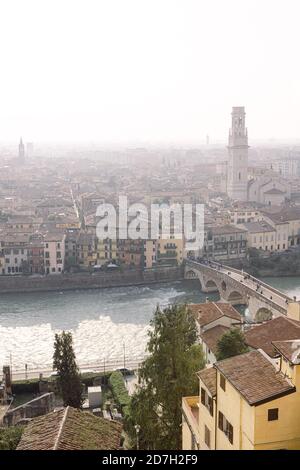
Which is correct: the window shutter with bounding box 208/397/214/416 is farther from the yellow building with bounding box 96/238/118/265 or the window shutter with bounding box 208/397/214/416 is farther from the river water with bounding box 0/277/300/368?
the yellow building with bounding box 96/238/118/265

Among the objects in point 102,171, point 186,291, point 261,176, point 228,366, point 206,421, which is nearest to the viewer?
point 228,366

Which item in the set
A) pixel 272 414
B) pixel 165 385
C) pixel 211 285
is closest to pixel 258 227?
pixel 211 285

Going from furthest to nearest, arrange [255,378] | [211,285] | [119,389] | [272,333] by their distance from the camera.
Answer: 1. [211,285]
2. [119,389]
3. [272,333]
4. [255,378]

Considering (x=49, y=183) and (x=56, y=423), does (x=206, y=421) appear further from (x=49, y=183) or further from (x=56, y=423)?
(x=49, y=183)

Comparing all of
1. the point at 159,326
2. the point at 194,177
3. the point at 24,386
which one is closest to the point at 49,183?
the point at 194,177

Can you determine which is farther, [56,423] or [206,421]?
[56,423]

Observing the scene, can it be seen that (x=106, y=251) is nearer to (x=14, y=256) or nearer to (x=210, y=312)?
(x=14, y=256)
